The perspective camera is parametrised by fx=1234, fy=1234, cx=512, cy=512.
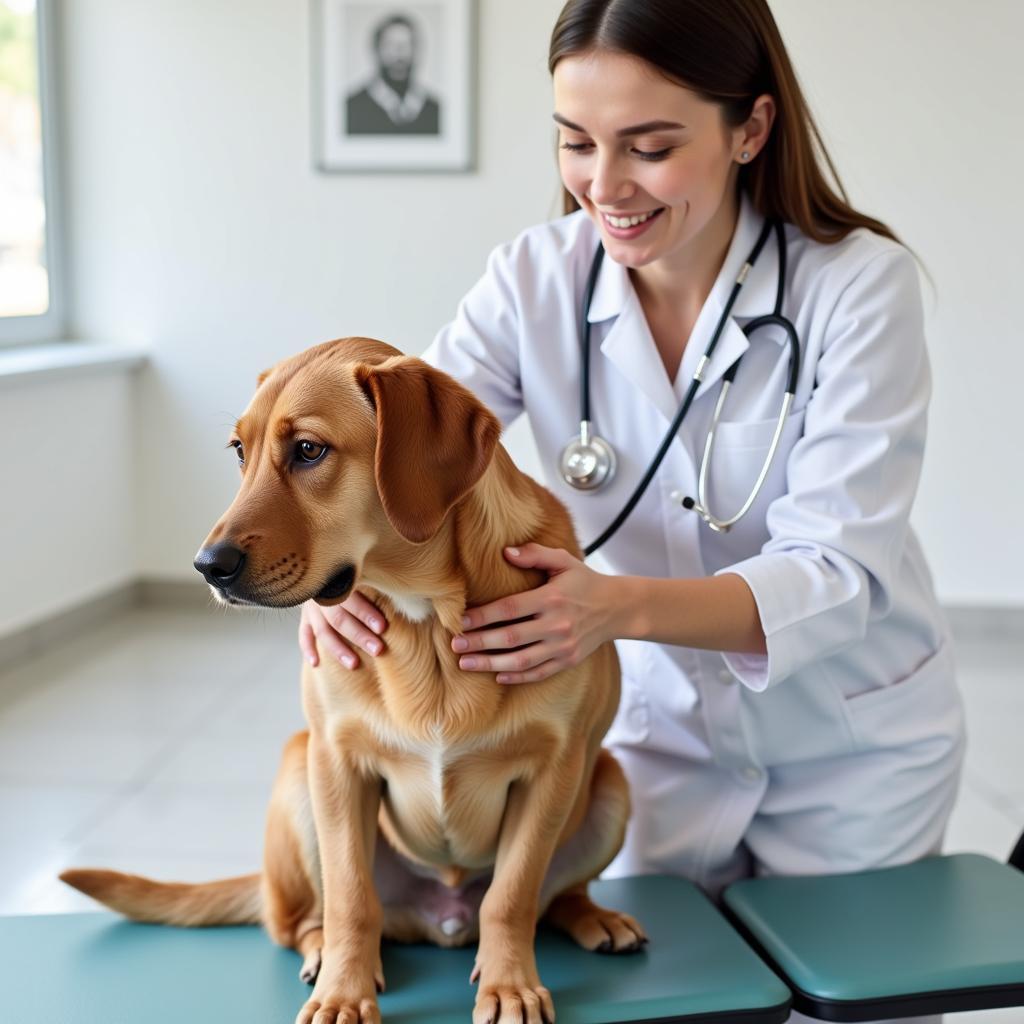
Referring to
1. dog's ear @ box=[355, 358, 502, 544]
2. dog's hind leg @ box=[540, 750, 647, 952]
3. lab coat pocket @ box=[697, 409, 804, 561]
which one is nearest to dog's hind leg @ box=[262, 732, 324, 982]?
dog's hind leg @ box=[540, 750, 647, 952]

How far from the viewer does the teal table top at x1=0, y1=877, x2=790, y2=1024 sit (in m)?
1.22

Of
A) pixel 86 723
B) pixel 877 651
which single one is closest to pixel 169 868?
pixel 86 723

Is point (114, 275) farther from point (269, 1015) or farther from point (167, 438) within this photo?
point (269, 1015)

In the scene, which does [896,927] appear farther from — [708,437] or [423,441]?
[423,441]

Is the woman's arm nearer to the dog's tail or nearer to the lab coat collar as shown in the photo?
the lab coat collar

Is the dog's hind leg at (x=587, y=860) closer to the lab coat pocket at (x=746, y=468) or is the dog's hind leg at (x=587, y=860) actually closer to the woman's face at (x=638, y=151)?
the lab coat pocket at (x=746, y=468)

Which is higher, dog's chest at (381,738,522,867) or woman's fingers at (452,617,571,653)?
woman's fingers at (452,617,571,653)

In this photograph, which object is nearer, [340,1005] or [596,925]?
[340,1005]

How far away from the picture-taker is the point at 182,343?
14.5 feet

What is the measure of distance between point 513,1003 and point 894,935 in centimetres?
46

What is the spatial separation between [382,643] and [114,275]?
3.57 m

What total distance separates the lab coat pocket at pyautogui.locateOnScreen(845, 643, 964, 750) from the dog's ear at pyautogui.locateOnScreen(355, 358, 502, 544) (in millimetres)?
702

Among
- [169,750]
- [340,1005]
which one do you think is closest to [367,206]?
[169,750]

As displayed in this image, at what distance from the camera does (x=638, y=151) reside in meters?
1.43
